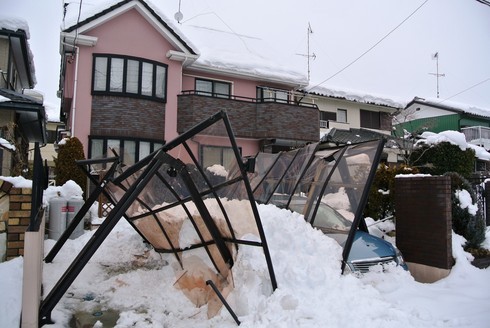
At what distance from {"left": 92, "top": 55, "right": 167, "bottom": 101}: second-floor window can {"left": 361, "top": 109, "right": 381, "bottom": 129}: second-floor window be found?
528 inches

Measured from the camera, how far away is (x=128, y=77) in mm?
13391

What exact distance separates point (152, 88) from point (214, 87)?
10.2 feet

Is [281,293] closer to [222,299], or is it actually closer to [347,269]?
[222,299]

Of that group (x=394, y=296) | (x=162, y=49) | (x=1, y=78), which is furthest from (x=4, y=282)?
(x=162, y=49)

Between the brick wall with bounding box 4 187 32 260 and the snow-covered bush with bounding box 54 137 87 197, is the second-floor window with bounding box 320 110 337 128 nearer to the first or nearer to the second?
the snow-covered bush with bounding box 54 137 87 197

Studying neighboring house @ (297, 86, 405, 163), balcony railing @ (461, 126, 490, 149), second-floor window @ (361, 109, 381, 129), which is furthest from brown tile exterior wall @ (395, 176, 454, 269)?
balcony railing @ (461, 126, 490, 149)

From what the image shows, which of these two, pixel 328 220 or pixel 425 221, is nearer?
pixel 328 220

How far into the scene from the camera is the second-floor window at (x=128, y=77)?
A: 42.9 ft

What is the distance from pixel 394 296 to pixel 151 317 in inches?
109

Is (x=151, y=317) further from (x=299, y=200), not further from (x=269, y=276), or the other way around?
(x=299, y=200)

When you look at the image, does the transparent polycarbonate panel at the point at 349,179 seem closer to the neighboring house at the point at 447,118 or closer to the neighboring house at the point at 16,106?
the neighboring house at the point at 16,106

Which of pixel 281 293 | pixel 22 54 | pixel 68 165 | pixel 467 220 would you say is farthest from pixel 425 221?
pixel 22 54

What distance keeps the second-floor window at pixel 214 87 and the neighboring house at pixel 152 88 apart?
0.14 feet

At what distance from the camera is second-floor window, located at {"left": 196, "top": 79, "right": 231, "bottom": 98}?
15.8 m
